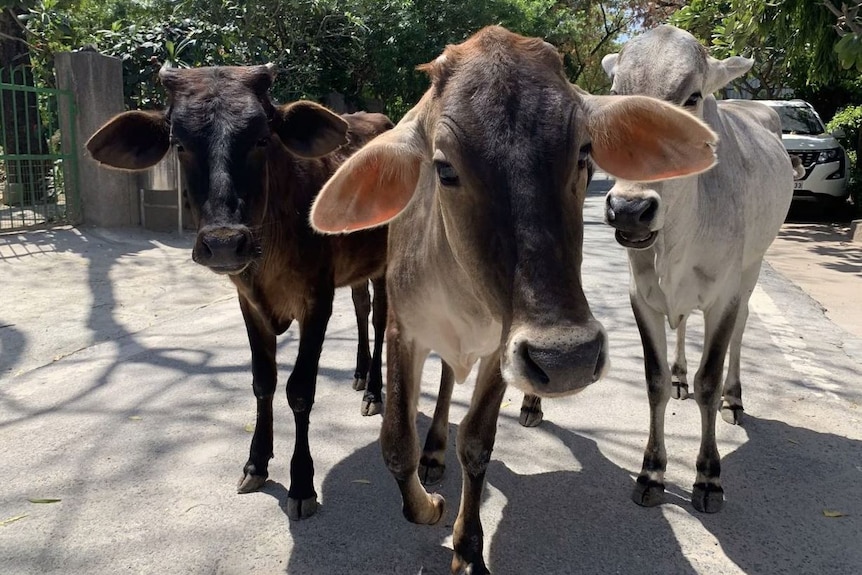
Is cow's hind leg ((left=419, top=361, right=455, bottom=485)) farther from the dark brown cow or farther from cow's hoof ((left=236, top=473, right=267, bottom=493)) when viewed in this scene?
cow's hoof ((left=236, top=473, right=267, bottom=493))

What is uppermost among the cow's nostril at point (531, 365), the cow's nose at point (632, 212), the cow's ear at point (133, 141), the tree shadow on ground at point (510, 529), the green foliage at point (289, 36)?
the green foliage at point (289, 36)

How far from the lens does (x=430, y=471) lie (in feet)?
11.2

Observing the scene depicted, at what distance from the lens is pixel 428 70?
2.37 m

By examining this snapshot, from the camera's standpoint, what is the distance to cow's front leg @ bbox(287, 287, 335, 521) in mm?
3021

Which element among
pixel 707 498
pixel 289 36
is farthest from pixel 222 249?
pixel 289 36

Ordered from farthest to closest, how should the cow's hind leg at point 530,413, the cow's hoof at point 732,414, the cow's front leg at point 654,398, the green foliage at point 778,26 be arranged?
the green foliage at point 778,26, the cow's hoof at point 732,414, the cow's hind leg at point 530,413, the cow's front leg at point 654,398

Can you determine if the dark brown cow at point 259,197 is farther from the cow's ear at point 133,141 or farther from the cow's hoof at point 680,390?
the cow's hoof at point 680,390

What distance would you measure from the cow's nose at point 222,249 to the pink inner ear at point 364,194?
0.65 m

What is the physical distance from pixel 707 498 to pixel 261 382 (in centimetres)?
216

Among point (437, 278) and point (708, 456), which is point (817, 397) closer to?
point (708, 456)

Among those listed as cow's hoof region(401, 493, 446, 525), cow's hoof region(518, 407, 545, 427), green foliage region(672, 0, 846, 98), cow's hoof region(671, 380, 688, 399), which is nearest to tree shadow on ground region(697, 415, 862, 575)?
cow's hoof region(671, 380, 688, 399)

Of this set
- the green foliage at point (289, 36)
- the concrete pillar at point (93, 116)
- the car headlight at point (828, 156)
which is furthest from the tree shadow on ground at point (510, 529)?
the car headlight at point (828, 156)

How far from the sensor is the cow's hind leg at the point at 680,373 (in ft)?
14.8

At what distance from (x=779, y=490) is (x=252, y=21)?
11776 mm
